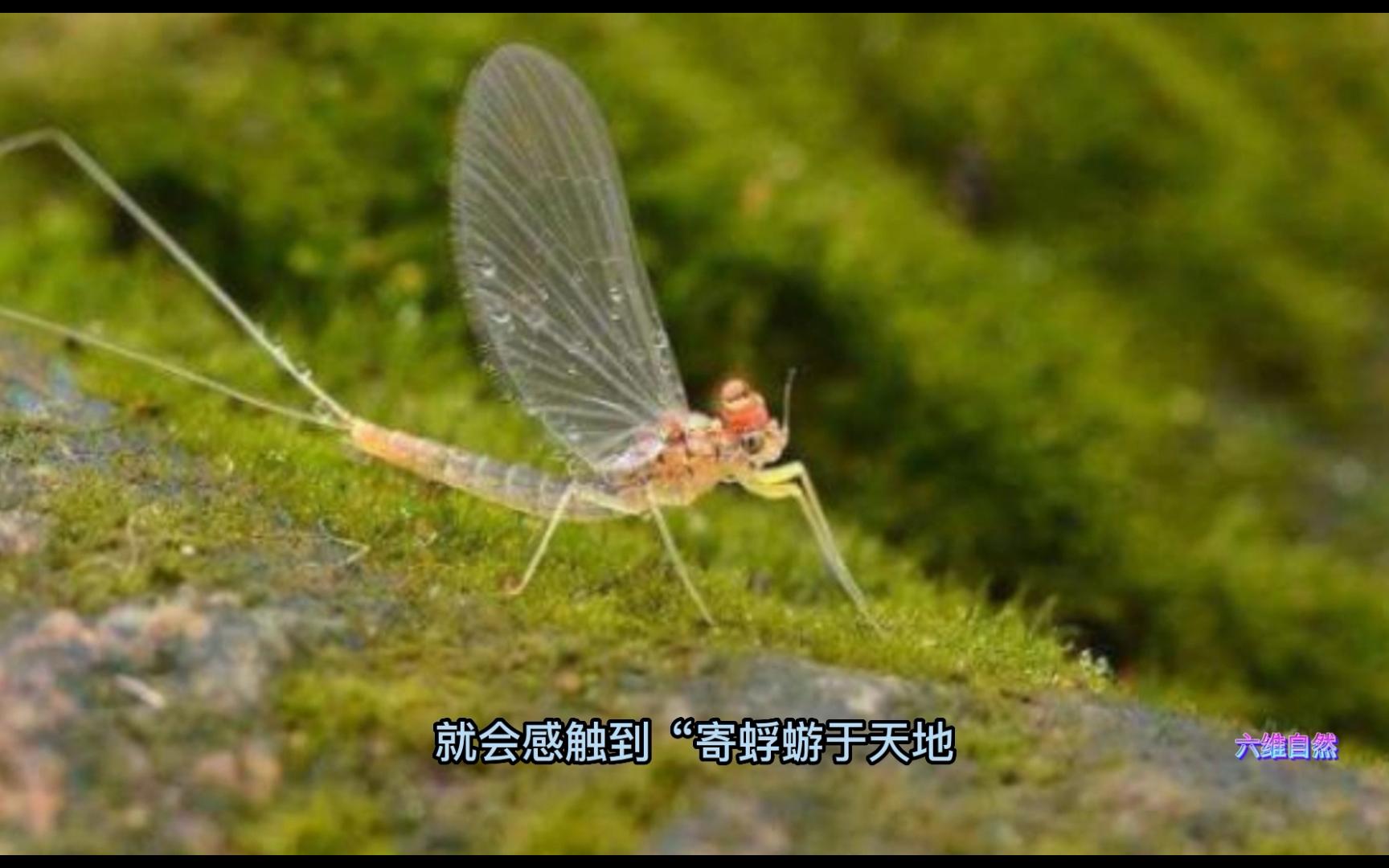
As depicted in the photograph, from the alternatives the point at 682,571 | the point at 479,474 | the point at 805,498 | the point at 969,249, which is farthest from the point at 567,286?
the point at 969,249

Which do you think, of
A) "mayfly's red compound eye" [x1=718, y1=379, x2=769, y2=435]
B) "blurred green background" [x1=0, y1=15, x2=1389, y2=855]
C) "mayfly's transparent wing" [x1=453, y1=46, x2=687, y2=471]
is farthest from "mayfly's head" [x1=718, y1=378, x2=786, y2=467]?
"blurred green background" [x1=0, y1=15, x2=1389, y2=855]

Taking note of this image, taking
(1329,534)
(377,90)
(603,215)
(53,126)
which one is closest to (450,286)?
(377,90)

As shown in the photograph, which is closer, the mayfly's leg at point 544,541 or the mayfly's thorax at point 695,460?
the mayfly's leg at point 544,541

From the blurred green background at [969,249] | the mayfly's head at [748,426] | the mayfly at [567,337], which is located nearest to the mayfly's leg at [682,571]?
the mayfly at [567,337]

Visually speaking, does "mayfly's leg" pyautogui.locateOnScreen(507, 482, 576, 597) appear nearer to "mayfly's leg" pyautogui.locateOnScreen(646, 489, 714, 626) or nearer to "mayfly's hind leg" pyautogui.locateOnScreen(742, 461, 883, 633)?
"mayfly's leg" pyautogui.locateOnScreen(646, 489, 714, 626)

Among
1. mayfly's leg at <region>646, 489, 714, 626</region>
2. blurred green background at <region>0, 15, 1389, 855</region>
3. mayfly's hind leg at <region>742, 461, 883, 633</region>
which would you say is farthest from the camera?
blurred green background at <region>0, 15, 1389, 855</region>

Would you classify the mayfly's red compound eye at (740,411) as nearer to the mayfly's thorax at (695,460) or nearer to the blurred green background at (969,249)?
the mayfly's thorax at (695,460)

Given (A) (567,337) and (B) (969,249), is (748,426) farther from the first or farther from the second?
(B) (969,249)
